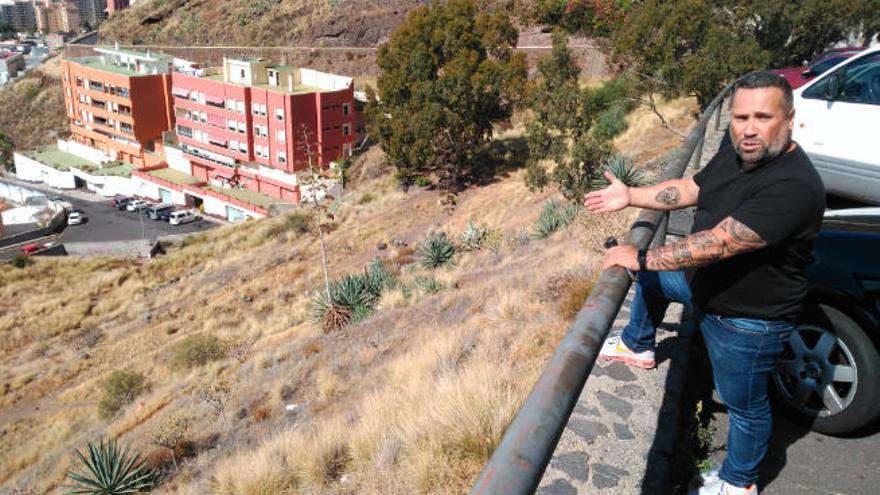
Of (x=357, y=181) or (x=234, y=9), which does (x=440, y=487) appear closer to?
(x=357, y=181)

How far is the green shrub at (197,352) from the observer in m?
16.6

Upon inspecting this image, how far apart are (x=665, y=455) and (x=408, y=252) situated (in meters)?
19.1

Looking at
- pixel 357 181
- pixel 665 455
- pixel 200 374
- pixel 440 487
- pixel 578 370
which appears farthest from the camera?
pixel 357 181

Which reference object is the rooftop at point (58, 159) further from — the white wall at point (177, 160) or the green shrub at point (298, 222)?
the green shrub at point (298, 222)

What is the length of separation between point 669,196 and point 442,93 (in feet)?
88.5

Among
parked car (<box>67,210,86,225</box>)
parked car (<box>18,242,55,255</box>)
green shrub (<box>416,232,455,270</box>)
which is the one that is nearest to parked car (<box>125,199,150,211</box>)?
parked car (<box>67,210,86,225</box>)

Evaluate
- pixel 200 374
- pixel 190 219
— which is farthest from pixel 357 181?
pixel 200 374

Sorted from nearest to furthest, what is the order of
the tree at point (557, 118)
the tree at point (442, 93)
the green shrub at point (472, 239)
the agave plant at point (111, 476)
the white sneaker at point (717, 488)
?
the white sneaker at point (717, 488)
the agave plant at point (111, 476)
the green shrub at point (472, 239)
the tree at point (557, 118)
the tree at point (442, 93)

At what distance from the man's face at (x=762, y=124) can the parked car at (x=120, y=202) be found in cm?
5358

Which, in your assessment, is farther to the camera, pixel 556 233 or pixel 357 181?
pixel 357 181

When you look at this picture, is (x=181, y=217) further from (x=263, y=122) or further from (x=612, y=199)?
(x=612, y=199)

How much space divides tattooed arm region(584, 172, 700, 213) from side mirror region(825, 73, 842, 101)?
16.3ft

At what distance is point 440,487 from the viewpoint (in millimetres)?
4430

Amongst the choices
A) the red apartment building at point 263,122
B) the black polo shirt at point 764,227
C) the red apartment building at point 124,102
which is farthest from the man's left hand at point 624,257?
the red apartment building at point 124,102
